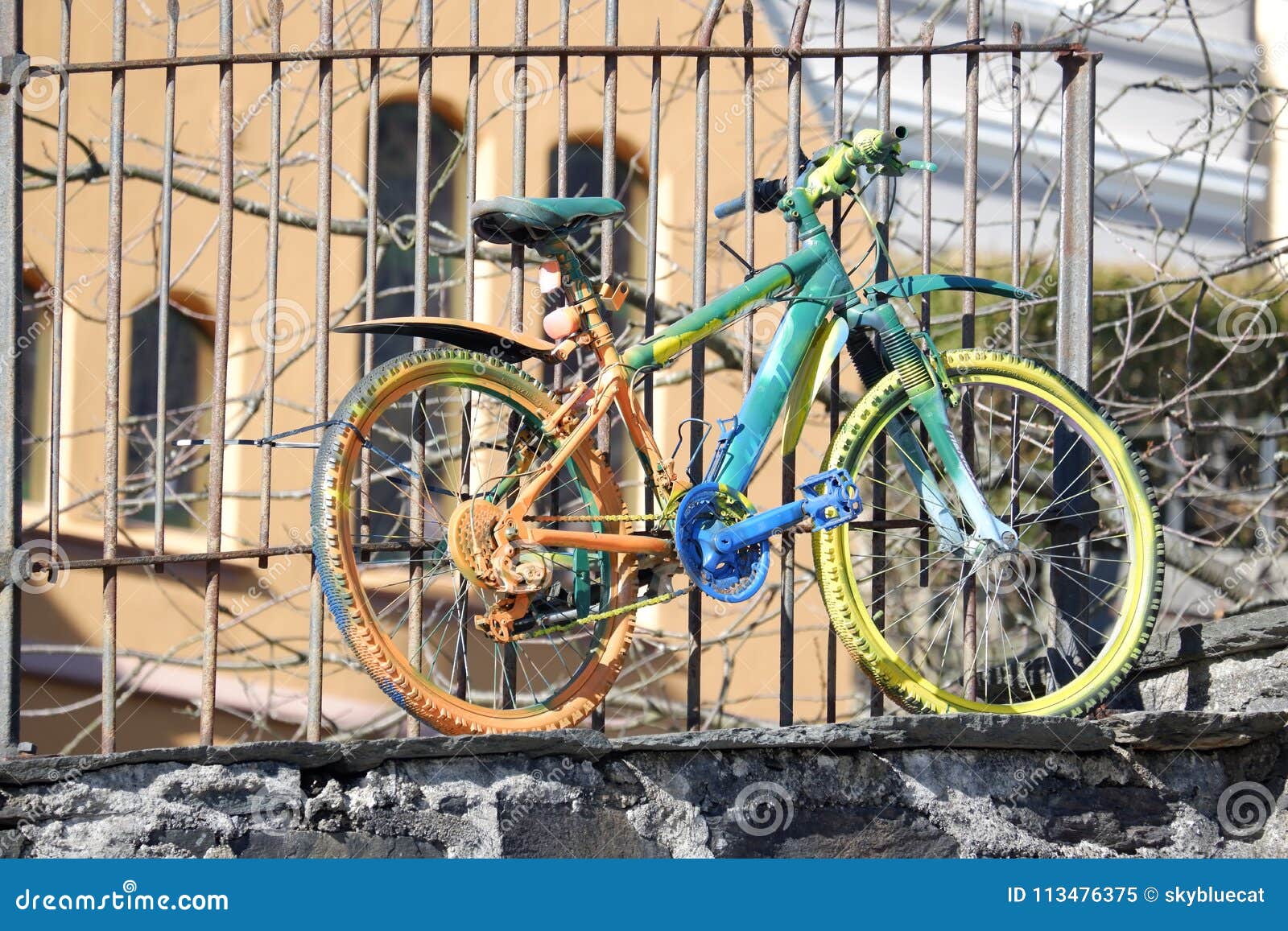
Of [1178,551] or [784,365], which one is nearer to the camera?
[784,365]

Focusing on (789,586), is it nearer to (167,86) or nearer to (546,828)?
(546,828)

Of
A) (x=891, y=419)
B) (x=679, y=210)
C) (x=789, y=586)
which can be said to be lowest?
(x=789, y=586)

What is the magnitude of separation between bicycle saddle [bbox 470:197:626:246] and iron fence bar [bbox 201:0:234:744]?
61 cm

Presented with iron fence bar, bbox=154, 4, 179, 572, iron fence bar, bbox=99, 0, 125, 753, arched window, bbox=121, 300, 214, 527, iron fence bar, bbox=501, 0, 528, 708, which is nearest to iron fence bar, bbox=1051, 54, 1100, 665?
iron fence bar, bbox=501, 0, 528, 708

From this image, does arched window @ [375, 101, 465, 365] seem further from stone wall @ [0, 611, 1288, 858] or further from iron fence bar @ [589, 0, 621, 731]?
stone wall @ [0, 611, 1288, 858]

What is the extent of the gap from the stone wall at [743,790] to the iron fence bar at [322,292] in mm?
435

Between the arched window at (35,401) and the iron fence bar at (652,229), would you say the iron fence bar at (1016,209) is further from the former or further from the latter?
the arched window at (35,401)

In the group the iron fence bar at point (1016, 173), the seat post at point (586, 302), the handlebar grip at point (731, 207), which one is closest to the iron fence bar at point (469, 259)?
the seat post at point (586, 302)

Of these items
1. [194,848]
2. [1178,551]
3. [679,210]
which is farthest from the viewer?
[679,210]

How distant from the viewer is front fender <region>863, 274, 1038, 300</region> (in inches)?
158

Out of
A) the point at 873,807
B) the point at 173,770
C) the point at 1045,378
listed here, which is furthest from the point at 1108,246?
the point at 173,770

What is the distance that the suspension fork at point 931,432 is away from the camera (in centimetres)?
398

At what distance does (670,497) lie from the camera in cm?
388

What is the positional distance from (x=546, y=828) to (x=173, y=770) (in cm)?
79
